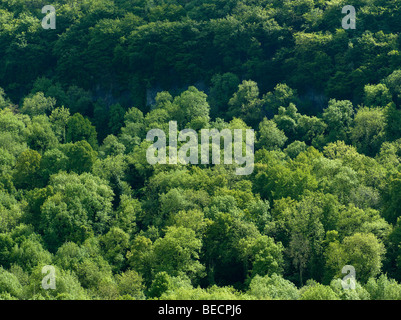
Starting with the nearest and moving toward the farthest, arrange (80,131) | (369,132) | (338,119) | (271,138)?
(369,132) → (271,138) → (338,119) → (80,131)

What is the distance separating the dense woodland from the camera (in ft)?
250

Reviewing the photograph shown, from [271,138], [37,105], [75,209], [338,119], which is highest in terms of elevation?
[37,105]

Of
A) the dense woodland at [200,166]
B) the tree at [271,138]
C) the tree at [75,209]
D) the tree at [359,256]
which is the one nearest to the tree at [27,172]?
the dense woodland at [200,166]

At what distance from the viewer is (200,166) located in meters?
97.4

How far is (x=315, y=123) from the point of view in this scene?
105125 mm

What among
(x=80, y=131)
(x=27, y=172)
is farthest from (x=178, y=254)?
(x=80, y=131)

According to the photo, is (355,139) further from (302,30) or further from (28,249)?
(28,249)

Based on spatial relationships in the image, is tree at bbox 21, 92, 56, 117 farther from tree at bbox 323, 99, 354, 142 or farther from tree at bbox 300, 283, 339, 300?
tree at bbox 300, 283, 339, 300

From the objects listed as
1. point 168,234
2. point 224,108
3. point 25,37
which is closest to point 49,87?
point 25,37

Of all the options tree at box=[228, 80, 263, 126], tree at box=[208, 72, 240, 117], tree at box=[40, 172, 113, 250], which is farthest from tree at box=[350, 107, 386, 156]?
tree at box=[40, 172, 113, 250]

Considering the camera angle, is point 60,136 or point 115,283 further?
point 60,136

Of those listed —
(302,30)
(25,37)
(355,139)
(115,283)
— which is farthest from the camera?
(25,37)

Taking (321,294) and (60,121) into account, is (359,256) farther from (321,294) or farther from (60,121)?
(60,121)

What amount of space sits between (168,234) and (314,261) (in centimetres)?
1695
